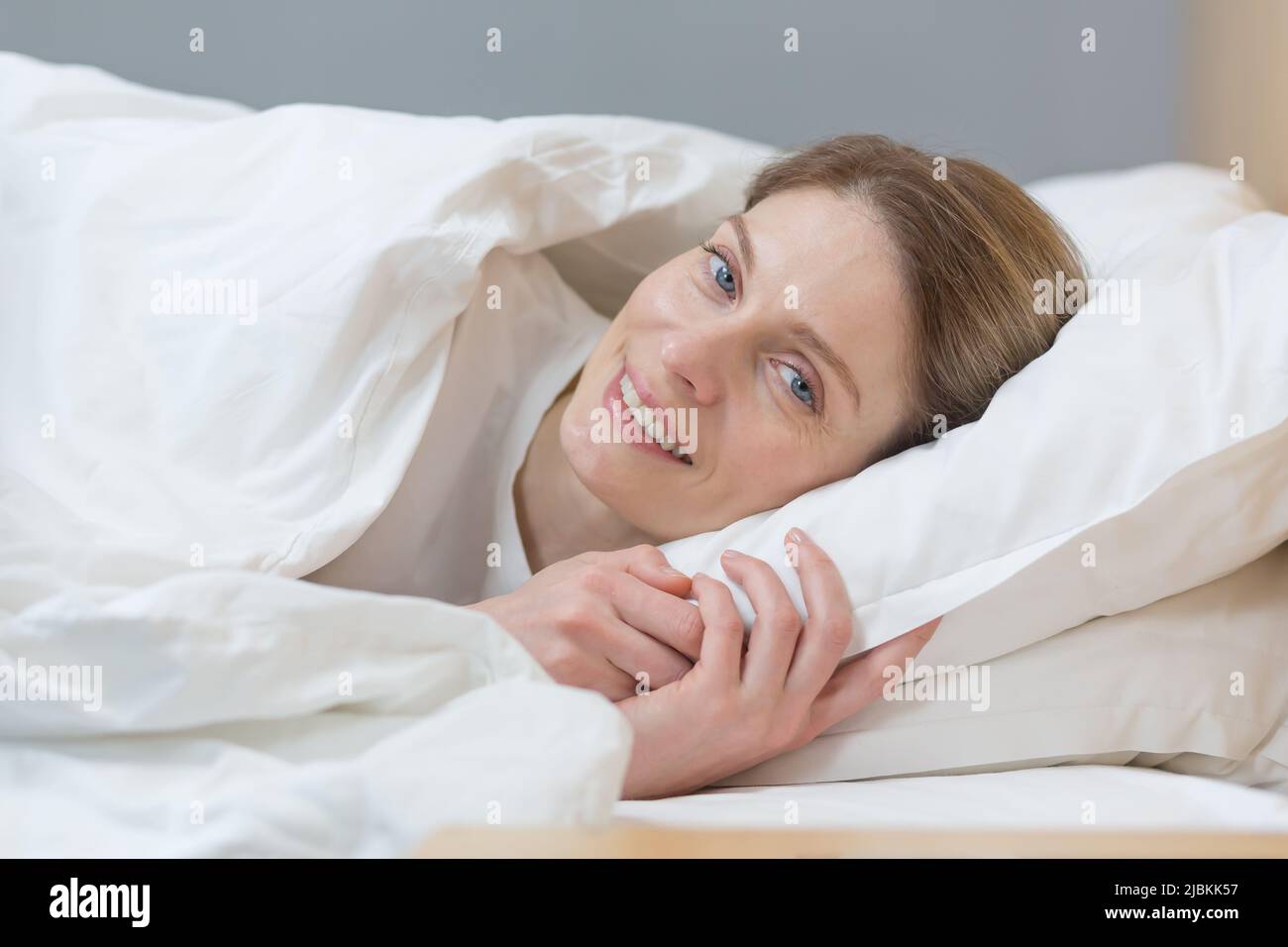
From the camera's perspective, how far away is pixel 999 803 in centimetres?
78

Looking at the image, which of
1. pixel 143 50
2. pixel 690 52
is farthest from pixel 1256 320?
pixel 143 50

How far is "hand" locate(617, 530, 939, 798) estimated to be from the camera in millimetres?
798

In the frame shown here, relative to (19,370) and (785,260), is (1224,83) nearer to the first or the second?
(785,260)

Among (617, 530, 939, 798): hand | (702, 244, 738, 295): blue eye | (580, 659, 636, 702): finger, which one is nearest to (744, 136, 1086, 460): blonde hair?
(702, 244, 738, 295): blue eye

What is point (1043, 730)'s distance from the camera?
0.85 m

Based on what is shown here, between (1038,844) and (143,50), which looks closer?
(1038,844)

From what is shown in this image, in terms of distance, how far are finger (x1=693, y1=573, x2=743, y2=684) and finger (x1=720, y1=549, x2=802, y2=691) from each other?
11 mm

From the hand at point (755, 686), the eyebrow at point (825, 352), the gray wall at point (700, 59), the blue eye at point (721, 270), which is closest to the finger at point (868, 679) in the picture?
the hand at point (755, 686)

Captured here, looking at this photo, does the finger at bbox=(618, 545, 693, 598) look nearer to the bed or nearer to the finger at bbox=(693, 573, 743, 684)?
the finger at bbox=(693, 573, 743, 684)

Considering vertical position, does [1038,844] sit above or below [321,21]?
below

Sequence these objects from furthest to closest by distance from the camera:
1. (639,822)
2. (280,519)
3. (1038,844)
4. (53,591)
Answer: (280,519) < (53,591) < (639,822) < (1038,844)

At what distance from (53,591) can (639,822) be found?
449 millimetres

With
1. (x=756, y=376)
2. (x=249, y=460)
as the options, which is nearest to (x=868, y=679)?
(x=756, y=376)

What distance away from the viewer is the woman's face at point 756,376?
0.93m
